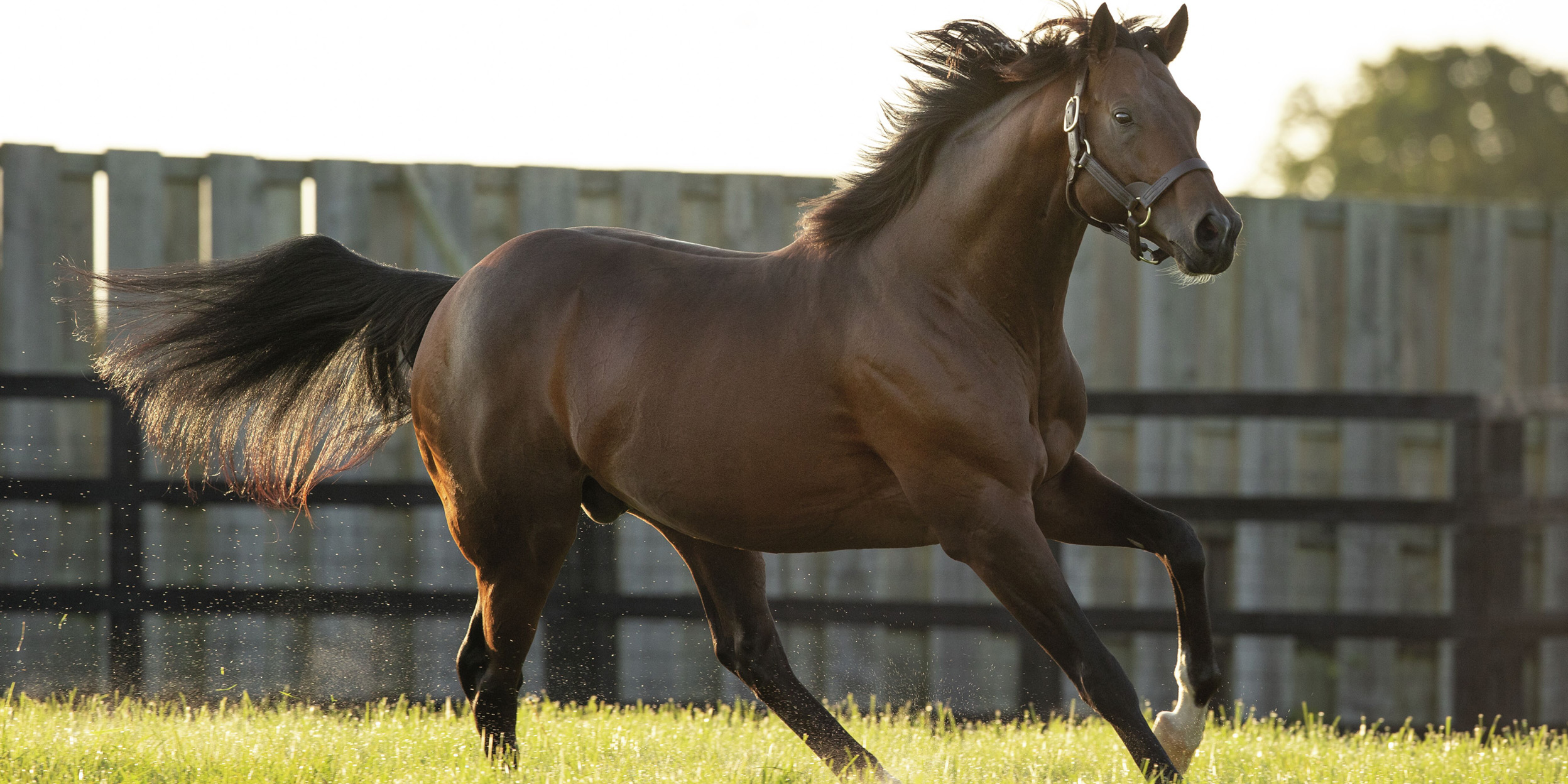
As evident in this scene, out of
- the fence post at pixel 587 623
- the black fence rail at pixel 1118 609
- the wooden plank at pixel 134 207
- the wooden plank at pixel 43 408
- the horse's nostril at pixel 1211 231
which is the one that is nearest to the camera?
the horse's nostril at pixel 1211 231

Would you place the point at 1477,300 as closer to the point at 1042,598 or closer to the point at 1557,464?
the point at 1557,464

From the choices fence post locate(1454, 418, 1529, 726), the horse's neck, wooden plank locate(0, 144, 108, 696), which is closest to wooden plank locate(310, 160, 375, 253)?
wooden plank locate(0, 144, 108, 696)

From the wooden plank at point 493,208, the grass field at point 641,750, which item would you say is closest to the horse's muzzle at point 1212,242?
the grass field at point 641,750

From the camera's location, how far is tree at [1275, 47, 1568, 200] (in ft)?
86.5

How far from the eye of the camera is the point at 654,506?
11.5 ft

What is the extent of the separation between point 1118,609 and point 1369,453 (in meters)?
1.94

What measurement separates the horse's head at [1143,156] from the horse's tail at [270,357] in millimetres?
2025

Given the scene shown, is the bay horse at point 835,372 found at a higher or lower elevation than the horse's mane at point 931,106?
lower

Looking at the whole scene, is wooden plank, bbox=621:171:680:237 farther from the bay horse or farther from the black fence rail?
the bay horse

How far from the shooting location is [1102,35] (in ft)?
10.2

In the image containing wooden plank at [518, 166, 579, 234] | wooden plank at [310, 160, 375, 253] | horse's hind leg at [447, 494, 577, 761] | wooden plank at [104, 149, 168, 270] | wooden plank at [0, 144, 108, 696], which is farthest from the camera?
wooden plank at [518, 166, 579, 234]

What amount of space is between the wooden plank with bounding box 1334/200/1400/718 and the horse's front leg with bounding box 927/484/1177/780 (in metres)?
3.79

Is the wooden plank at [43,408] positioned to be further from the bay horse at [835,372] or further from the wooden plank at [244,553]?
the bay horse at [835,372]

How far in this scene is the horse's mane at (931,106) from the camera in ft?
10.9
